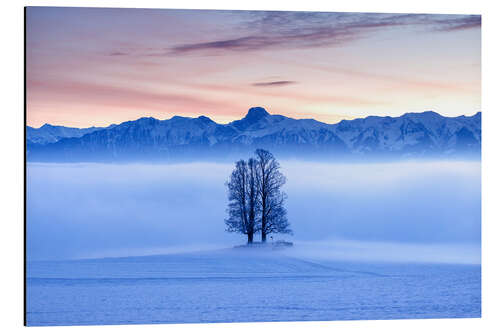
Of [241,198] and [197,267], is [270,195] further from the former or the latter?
[197,267]

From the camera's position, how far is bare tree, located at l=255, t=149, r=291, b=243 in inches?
428

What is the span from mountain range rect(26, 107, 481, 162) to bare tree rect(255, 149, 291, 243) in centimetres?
15

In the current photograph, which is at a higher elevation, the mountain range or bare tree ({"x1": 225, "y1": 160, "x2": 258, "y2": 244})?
the mountain range

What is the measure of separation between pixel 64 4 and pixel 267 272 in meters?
3.83

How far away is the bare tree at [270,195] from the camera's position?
428 inches

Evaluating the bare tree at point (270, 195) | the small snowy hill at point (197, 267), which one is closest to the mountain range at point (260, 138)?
the bare tree at point (270, 195)

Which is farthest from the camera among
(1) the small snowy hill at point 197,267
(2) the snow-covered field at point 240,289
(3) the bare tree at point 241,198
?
(3) the bare tree at point 241,198

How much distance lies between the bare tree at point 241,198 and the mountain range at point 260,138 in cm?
21

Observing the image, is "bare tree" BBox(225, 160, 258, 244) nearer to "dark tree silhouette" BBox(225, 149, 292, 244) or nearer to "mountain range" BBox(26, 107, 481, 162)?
"dark tree silhouette" BBox(225, 149, 292, 244)

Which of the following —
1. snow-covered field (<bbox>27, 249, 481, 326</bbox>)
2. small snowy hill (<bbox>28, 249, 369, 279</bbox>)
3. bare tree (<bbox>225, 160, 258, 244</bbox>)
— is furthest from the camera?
bare tree (<bbox>225, 160, 258, 244</bbox>)

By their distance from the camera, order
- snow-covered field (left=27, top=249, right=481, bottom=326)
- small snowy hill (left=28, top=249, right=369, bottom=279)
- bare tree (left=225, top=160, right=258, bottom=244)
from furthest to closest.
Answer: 1. bare tree (left=225, top=160, right=258, bottom=244)
2. small snowy hill (left=28, top=249, right=369, bottom=279)
3. snow-covered field (left=27, top=249, right=481, bottom=326)

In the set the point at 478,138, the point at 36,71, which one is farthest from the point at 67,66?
the point at 478,138

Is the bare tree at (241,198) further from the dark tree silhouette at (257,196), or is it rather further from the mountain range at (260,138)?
the mountain range at (260,138)

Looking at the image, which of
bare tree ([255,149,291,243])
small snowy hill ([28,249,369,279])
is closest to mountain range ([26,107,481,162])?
bare tree ([255,149,291,243])
